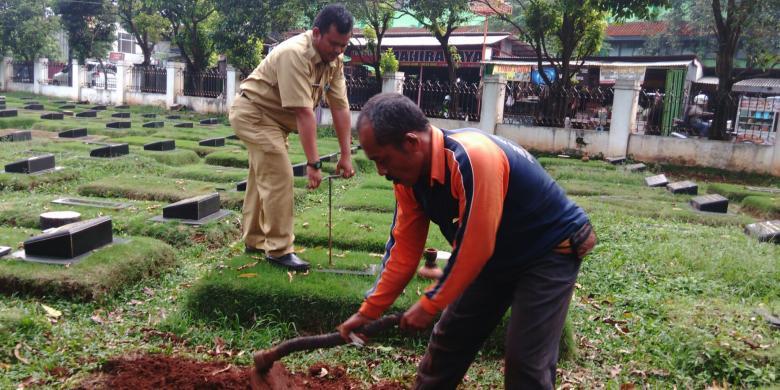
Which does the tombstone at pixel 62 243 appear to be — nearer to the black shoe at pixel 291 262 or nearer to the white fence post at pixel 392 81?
the black shoe at pixel 291 262

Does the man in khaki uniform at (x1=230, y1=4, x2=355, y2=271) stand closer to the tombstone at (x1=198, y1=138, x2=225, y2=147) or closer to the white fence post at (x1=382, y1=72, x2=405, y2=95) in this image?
the tombstone at (x1=198, y1=138, x2=225, y2=147)

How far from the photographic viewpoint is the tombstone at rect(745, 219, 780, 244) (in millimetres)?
6090

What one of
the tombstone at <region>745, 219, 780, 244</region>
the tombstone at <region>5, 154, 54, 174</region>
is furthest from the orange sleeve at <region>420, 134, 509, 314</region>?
the tombstone at <region>5, 154, 54, 174</region>

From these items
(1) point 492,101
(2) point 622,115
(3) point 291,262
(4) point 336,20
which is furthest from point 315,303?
Answer: (1) point 492,101

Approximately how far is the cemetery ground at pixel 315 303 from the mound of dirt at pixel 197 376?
0.06 feet

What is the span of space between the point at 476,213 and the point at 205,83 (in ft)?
66.5

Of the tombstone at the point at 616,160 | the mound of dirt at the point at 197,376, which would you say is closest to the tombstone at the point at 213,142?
the tombstone at the point at 616,160

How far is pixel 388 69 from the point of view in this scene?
16.8m

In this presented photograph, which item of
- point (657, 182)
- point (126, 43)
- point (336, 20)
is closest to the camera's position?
point (336, 20)

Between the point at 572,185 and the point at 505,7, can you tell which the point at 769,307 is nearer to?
the point at 572,185

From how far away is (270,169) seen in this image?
A: 418 cm

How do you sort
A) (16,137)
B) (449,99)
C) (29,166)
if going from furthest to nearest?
(449,99)
(16,137)
(29,166)

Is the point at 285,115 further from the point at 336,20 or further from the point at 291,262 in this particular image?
the point at 291,262

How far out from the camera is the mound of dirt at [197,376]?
9.93 ft
